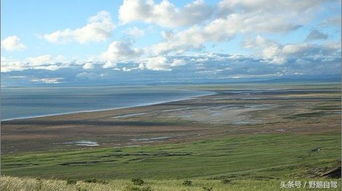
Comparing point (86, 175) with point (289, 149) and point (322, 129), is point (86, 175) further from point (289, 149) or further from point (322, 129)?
point (322, 129)

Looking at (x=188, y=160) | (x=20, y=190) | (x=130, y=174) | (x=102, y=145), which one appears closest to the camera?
(x=20, y=190)

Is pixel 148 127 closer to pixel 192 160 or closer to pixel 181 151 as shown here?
pixel 181 151

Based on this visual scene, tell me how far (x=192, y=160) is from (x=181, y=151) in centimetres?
682

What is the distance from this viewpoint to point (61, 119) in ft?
319

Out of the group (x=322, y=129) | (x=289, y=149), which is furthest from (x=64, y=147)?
(x=322, y=129)

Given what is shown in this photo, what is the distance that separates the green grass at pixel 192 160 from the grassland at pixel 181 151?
91 millimetres

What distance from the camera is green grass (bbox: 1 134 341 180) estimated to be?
37781 millimetres

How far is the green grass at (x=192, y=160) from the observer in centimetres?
3778

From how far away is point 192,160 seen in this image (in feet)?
154

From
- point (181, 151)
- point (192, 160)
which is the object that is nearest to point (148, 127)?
point (181, 151)

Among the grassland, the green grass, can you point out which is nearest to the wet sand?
the grassland

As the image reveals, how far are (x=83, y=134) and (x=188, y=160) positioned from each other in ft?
108

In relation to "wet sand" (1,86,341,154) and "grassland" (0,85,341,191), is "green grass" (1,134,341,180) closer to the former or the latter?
"grassland" (0,85,341,191)

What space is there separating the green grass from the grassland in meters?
0.09
